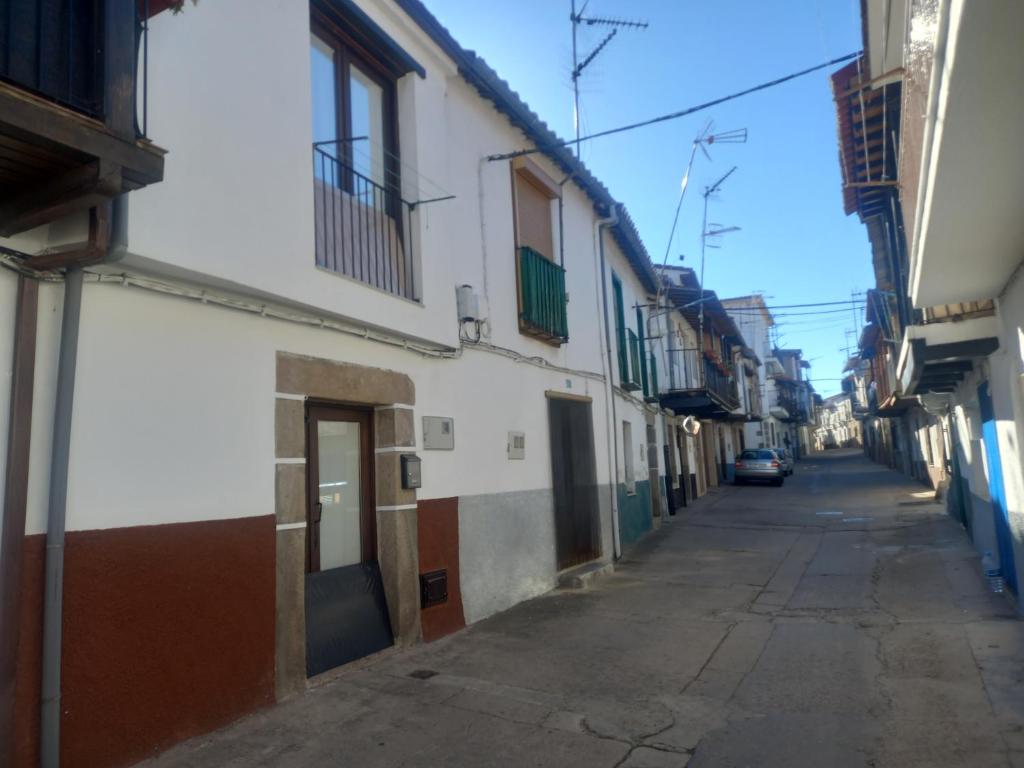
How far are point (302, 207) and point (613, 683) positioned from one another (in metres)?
4.00

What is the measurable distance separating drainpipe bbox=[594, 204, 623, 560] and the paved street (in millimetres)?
1791

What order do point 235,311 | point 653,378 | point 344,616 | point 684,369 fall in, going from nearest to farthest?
point 235,311
point 344,616
point 653,378
point 684,369

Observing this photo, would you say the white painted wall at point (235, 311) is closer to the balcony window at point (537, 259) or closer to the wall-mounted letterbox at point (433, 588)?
the wall-mounted letterbox at point (433, 588)

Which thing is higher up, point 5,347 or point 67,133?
point 67,133

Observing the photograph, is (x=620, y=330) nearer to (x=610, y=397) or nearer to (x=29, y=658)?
(x=610, y=397)

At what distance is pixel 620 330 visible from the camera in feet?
41.9

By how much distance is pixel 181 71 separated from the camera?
13.8 ft

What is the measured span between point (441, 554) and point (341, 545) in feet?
3.46

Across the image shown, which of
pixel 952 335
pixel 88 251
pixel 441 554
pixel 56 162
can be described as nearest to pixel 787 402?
pixel 952 335

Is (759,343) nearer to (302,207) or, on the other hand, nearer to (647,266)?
(647,266)

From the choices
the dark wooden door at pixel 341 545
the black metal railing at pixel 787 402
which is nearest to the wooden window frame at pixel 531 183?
the dark wooden door at pixel 341 545

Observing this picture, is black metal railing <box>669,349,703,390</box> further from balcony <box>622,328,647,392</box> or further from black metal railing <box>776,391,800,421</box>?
black metal railing <box>776,391,800,421</box>

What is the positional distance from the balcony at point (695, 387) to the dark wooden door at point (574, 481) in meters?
7.36

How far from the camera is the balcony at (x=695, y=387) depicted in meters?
18.0
